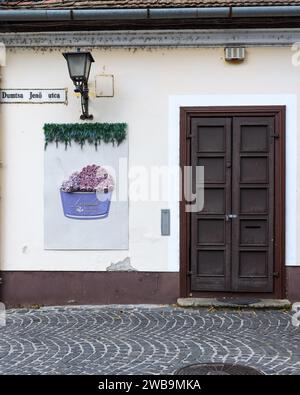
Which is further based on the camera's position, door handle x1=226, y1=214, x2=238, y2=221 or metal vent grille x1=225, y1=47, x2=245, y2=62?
door handle x1=226, y1=214, x2=238, y2=221

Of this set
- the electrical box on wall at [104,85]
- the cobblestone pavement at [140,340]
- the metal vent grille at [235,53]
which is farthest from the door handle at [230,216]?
the electrical box on wall at [104,85]

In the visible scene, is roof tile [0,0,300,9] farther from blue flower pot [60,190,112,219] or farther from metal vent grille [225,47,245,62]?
blue flower pot [60,190,112,219]

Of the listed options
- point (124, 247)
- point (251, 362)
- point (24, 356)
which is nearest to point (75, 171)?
point (124, 247)

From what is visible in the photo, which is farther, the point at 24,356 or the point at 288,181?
the point at 288,181

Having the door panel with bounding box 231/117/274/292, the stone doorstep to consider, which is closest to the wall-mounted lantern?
the door panel with bounding box 231/117/274/292

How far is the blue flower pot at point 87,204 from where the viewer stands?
7547 millimetres

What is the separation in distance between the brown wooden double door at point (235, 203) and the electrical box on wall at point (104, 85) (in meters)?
1.25

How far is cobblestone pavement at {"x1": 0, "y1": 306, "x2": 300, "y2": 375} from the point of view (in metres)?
5.21

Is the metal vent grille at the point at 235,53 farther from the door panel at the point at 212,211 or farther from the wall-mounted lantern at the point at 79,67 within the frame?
the wall-mounted lantern at the point at 79,67

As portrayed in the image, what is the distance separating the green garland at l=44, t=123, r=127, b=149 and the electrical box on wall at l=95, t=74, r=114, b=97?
440 mm

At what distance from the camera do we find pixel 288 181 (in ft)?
24.4

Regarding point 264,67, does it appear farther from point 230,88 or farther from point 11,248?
point 11,248

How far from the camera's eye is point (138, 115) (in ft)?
24.7

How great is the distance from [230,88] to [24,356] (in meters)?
4.44
